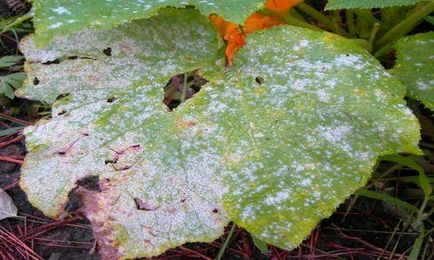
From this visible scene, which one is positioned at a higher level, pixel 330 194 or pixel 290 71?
pixel 290 71

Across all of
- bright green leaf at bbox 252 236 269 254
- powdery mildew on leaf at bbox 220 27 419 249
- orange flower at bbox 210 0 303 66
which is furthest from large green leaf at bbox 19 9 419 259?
bright green leaf at bbox 252 236 269 254

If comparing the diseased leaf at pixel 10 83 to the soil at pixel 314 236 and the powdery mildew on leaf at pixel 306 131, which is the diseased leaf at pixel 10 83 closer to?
the soil at pixel 314 236

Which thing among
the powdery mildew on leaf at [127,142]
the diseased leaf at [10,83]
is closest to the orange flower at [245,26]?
the powdery mildew on leaf at [127,142]

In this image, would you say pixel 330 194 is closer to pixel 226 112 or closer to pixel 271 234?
pixel 271 234

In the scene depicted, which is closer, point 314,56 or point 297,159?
point 297,159

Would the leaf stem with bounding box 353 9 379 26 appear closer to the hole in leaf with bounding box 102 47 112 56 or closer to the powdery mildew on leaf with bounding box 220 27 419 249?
the powdery mildew on leaf with bounding box 220 27 419 249

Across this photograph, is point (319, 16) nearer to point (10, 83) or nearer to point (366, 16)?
point (366, 16)

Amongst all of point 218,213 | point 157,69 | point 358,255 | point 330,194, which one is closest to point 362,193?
point 358,255
